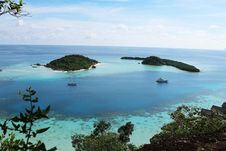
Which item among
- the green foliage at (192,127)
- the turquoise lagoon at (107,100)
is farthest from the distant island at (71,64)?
the green foliage at (192,127)

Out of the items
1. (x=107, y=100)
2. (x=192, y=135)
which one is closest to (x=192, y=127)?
(x=192, y=135)

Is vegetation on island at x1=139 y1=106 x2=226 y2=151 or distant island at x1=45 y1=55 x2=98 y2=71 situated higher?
vegetation on island at x1=139 y1=106 x2=226 y2=151

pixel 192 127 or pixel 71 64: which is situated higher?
pixel 192 127

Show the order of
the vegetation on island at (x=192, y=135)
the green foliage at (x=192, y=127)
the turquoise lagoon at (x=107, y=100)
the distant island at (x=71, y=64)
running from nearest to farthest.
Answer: the vegetation on island at (x=192, y=135), the green foliage at (x=192, y=127), the turquoise lagoon at (x=107, y=100), the distant island at (x=71, y=64)

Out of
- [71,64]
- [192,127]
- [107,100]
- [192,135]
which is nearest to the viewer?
[192,135]

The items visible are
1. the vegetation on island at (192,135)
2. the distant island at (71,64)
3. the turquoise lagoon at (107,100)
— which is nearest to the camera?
the vegetation on island at (192,135)

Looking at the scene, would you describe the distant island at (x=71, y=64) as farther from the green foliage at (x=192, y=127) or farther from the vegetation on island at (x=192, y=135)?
the green foliage at (x=192, y=127)

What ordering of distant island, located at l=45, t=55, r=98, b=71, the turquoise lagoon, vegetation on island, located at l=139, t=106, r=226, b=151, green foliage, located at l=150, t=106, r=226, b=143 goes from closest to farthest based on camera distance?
vegetation on island, located at l=139, t=106, r=226, b=151 < green foliage, located at l=150, t=106, r=226, b=143 < the turquoise lagoon < distant island, located at l=45, t=55, r=98, b=71

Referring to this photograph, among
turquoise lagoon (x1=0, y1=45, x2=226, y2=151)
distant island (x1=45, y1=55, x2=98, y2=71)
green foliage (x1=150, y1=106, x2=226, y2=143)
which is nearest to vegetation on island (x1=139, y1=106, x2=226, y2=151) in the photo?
green foliage (x1=150, y1=106, x2=226, y2=143)

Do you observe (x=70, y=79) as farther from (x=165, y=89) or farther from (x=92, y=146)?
(x=92, y=146)

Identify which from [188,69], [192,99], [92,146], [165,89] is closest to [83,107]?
[192,99]

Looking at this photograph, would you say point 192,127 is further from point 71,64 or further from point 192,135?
point 71,64

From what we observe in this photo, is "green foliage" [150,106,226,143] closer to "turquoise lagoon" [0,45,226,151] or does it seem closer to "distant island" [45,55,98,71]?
"turquoise lagoon" [0,45,226,151]
